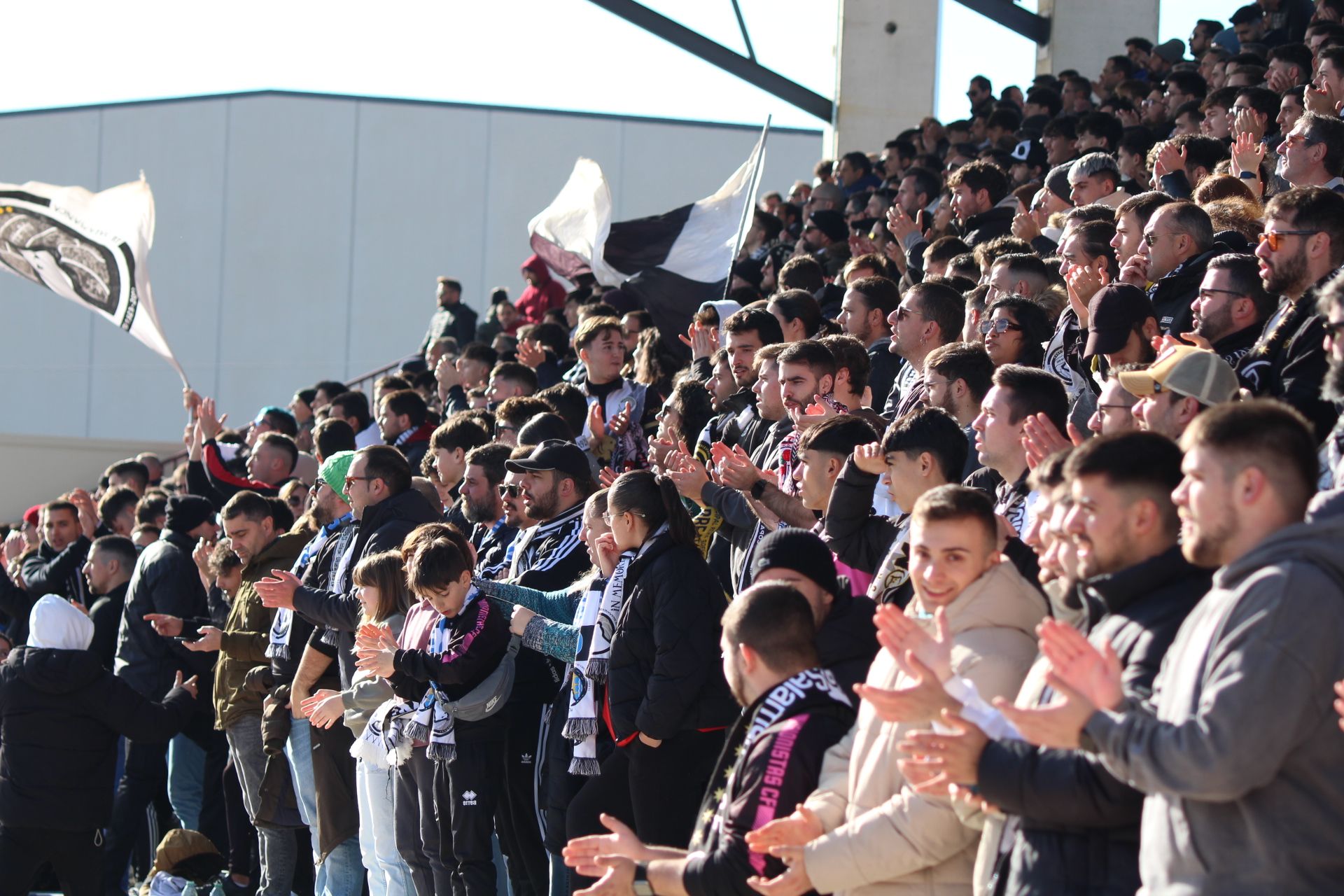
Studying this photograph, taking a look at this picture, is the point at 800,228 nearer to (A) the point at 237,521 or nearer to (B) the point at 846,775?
(A) the point at 237,521

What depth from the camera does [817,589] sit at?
4406 mm

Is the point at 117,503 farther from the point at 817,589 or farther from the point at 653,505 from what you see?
the point at 817,589

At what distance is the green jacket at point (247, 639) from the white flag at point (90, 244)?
3.57 m

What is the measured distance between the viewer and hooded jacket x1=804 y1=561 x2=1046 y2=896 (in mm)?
3520

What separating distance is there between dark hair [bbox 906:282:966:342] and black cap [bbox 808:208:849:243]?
20.6 ft

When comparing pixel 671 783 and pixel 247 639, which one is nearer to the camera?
pixel 671 783

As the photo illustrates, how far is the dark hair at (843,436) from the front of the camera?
5344 mm

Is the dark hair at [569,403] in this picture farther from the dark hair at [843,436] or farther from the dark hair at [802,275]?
the dark hair at [843,436]

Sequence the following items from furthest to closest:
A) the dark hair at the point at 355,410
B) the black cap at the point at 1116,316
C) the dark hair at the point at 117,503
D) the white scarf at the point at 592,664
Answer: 1. the dark hair at the point at 117,503
2. the dark hair at the point at 355,410
3. the white scarf at the point at 592,664
4. the black cap at the point at 1116,316

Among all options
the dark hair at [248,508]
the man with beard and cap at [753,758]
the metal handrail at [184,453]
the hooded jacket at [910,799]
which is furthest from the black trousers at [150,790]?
the metal handrail at [184,453]

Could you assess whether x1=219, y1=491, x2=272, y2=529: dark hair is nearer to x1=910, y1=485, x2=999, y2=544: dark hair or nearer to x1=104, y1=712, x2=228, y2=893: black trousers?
x1=104, y1=712, x2=228, y2=893: black trousers

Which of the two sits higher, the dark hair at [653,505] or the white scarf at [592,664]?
the dark hair at [653,505]

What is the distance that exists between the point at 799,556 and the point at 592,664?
1566 millimetres

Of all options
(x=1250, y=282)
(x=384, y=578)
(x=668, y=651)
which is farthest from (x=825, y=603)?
(x=384, y=578)
